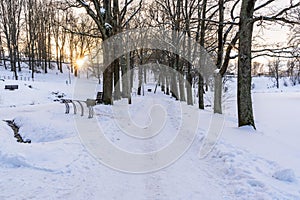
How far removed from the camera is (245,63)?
31.7 feet

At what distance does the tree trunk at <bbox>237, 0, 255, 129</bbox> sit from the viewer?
9594 mm

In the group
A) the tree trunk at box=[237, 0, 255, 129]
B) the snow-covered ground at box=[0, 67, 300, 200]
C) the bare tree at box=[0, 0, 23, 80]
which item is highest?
the bare tree at box=[0, 0, 23, 80]

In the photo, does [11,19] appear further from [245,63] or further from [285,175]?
[285,175]

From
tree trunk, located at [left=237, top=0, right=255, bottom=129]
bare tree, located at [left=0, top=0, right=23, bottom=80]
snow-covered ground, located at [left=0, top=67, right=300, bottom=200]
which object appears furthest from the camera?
bare tree, located at [left=0, top=0, right=23, bottom=80]

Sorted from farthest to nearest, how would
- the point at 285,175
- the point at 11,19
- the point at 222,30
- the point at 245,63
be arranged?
the point at 11,19
the point at 222,30
the point at 245,63
the point at 285,175

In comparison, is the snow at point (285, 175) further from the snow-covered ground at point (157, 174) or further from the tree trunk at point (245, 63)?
the tree trunk at point (245, 63)

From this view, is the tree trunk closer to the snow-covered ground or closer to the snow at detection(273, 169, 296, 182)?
the snow-covered ground

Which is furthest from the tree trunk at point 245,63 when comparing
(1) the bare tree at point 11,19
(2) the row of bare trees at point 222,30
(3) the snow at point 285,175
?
(1) the bare tree at point 11,19

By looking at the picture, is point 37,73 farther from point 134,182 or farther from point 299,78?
point 299,78

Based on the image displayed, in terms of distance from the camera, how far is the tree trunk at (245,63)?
959 centimetres

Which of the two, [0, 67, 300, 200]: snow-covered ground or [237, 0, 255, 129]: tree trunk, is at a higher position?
[237, 0, 255, 129]: tree trunk

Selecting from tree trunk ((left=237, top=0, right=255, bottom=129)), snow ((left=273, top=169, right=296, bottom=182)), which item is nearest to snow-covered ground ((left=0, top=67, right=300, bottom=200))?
snow ((left=273, top=169, right=296, bottom=182))

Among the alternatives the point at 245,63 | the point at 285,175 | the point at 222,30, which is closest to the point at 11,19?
the point at 222,30

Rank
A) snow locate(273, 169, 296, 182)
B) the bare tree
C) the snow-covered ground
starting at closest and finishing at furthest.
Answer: the snow-covered ground < snow locate(273, 169, 296, 182) < the bare tree
